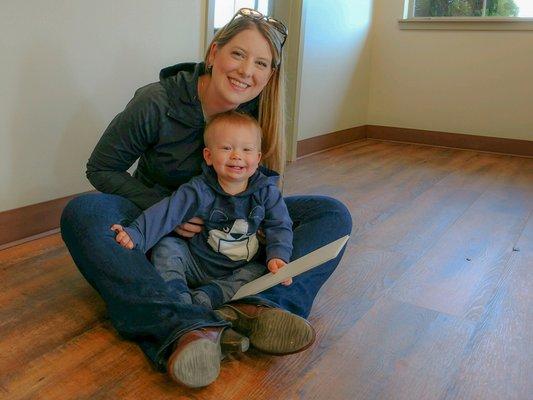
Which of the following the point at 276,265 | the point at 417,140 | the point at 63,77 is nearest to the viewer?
the point at 276,265

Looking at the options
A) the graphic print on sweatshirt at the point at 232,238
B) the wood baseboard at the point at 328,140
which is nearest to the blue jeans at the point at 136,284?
the graphic print on sweatshirt at the point at 232,238

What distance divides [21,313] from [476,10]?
3.41m

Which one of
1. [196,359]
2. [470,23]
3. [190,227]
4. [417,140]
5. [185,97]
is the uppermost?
[470,23]

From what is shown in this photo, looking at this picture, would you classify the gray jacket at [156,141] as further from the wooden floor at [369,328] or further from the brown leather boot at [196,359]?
the brown leather boot at [196,359]

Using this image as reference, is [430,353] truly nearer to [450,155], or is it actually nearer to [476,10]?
[450,155]

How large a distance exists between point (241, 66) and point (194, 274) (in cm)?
46

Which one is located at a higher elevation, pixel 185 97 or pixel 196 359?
pixel 185 97

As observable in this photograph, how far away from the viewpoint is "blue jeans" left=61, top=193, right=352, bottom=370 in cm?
93

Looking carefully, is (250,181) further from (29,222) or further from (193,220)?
(29,222)

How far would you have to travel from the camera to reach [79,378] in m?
0.91

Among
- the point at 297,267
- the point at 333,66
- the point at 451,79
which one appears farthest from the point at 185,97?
the point at 451,79

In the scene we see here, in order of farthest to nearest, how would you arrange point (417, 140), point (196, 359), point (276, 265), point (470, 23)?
point (417, 140), point (470, 23), point (276, 265), point (196, 359)

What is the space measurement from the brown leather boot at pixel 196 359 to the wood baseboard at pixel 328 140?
2.23 m

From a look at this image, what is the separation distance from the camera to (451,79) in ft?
12.0
